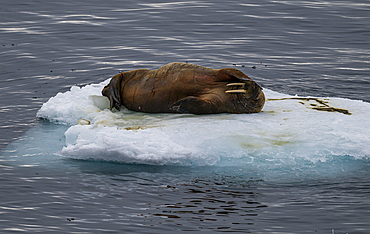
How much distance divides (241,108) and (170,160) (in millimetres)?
1860

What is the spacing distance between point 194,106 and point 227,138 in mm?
1036

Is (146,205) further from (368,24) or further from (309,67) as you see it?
(368,24)

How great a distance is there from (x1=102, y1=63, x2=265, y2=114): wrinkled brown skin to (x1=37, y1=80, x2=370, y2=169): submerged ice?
18 cm

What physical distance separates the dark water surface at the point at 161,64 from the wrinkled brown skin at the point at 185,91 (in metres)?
1.48

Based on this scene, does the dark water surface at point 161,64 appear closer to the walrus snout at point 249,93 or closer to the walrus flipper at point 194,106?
the walrus flipper at point 194,106

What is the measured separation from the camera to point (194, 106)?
8.48 metres

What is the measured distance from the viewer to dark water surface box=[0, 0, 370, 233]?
5.98 meters

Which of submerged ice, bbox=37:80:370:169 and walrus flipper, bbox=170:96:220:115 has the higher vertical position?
walrus flipper, bbox=170:96:220:115

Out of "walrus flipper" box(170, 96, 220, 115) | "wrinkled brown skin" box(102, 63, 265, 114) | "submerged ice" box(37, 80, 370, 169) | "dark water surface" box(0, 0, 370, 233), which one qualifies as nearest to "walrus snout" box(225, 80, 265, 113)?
"wrinkled brown skin" box(102, 63, 265, 114)

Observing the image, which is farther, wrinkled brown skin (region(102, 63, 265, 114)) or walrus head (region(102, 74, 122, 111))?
walrus head (region(102, 74, 122, 111))

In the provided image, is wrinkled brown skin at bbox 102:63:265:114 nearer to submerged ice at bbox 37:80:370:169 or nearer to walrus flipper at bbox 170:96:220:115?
walrus flipper at bbox 170:96:220:115

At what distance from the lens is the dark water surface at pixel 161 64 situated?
598cm

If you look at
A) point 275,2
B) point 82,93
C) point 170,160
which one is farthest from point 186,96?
point 275,2

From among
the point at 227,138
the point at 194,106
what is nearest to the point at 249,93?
the point at 194,106
